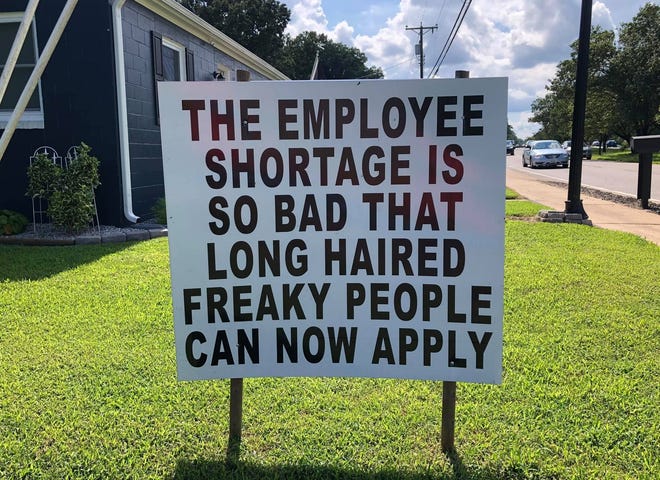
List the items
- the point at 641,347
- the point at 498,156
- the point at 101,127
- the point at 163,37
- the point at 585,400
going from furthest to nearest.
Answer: the point at 163,37 → the point at 101,127 → the point at 641,347 → the point at 585,400 → the point at 498,156

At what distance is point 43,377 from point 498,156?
9.84 ft

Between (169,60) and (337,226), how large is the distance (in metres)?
9.67

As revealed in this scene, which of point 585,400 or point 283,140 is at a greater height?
point 283,140

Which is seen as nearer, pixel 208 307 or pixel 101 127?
pixel 208 307

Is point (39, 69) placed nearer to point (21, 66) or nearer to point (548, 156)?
point (21, 66)

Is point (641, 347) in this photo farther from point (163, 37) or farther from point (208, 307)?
point (163, 37)

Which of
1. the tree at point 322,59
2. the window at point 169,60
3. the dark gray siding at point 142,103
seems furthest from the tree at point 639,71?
the dark gray siding at point 142,103

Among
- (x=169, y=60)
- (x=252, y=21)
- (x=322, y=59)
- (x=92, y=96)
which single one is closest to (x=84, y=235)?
(x=92, y=96)

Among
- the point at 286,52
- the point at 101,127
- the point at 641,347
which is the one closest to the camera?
the point at 641,347

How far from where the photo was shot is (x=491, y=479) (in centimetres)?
257

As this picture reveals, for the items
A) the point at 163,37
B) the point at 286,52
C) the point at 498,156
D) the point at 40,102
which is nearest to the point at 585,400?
the point at 498,156

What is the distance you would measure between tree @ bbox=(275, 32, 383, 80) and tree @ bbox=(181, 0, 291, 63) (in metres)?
2.53

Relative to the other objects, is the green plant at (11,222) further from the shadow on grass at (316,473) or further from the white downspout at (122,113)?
the shadow on grass at (316,473)

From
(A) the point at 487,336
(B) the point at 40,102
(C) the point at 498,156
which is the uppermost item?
(B) the point at 40,102
